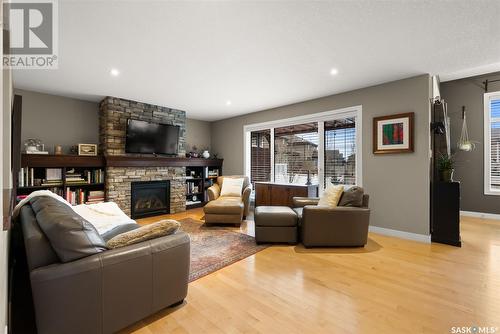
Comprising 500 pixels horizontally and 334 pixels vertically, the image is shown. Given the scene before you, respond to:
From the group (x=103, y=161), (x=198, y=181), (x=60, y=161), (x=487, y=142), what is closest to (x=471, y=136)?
(x=487, y=142)

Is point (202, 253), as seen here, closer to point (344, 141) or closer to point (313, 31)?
point (313, 31)

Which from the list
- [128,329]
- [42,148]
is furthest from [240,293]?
[42,148]

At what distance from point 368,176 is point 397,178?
430 millimetres

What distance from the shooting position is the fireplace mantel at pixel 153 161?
173 inches

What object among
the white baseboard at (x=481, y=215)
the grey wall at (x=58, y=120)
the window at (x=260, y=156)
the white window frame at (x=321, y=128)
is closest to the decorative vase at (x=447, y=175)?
the white window frame at (x=321, y=128)

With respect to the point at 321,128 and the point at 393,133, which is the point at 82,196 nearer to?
the point at 321,128

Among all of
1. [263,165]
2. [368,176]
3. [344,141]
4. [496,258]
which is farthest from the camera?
[263,165]

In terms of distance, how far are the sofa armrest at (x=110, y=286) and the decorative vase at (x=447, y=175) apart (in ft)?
12.0

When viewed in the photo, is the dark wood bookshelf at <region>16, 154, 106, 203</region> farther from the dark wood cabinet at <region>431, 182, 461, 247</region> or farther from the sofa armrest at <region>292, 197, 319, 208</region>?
the dark wood cabinet at <region>431, 182, 461, 247</region>

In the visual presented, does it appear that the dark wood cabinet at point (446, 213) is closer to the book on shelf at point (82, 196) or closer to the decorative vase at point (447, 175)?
the decorative vase at point (447, 175)

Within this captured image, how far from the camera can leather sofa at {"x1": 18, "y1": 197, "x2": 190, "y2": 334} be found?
4.20 ft

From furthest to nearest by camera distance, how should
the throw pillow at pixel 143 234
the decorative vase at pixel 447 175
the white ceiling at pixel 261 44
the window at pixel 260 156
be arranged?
the window at pixel 260 156 → the decorative vase at pixel 447 175 → the white ceiling at pixel 261 44 → the throw pillow at pixel 143 234

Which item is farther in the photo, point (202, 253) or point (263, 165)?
point (263, 165)

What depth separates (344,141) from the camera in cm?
436
